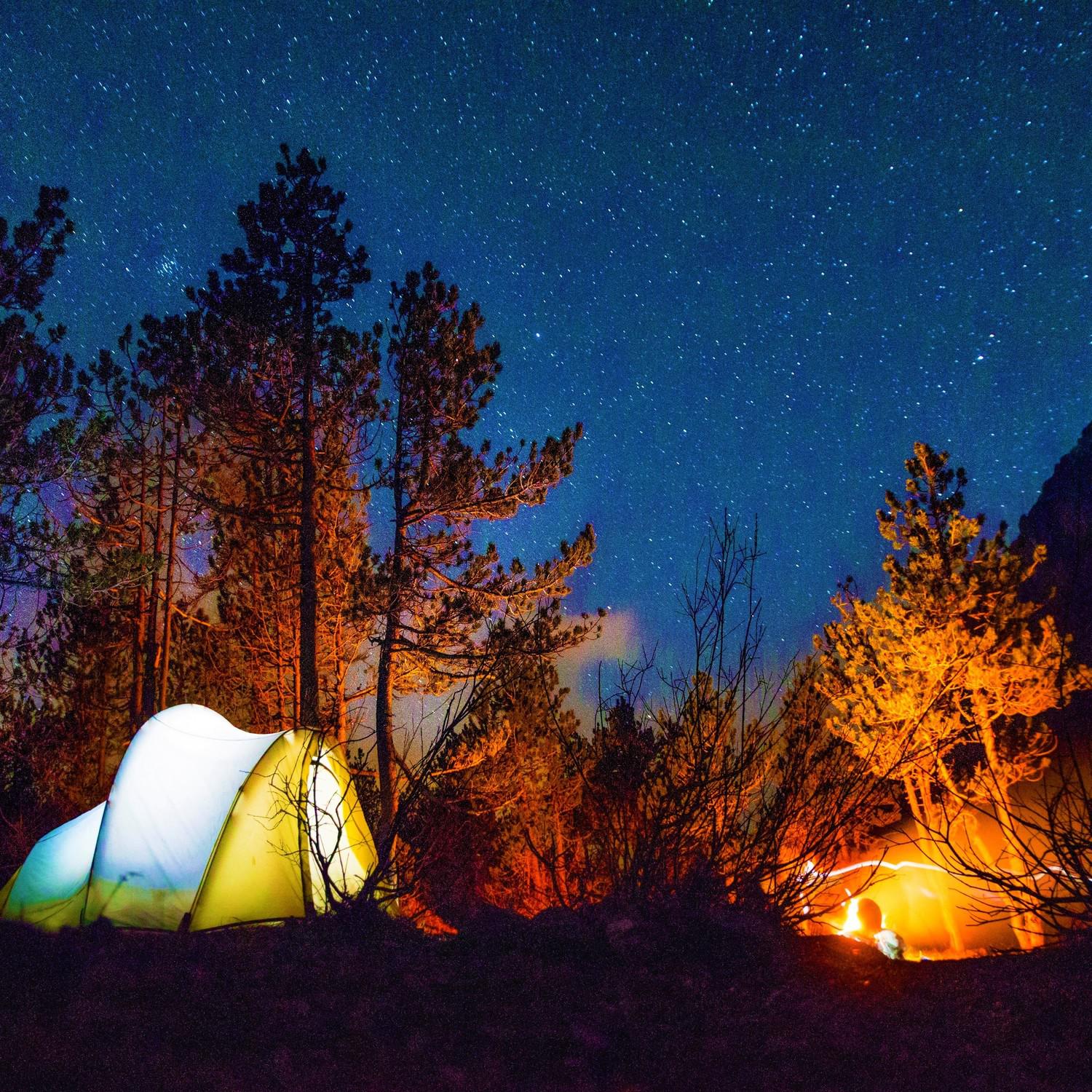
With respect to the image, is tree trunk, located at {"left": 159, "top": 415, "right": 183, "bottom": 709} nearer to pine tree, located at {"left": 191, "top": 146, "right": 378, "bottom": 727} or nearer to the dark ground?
pine tree, located at {"left": 191, "top": 146, "right": 378, "bottom": 727}

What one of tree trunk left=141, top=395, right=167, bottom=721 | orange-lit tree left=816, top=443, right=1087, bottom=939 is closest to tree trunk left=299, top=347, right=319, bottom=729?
tree trunk left=141, top=395, right=167, bottom=721

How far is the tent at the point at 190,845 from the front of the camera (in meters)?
6.59

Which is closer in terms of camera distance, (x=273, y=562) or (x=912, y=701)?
(x=912, y=701)

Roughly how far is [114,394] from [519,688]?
11.3 metres

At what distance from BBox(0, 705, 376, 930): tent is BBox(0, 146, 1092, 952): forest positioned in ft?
2.58

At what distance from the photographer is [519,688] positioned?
65.9ft

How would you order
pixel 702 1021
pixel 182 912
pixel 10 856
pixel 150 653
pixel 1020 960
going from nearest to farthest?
pixel 702 1021, pixel 1020 960, pixel 182 912, pixel 10 856, pixel 150 653

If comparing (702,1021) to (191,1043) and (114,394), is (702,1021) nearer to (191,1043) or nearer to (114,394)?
(191,1043)

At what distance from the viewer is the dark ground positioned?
2484mm

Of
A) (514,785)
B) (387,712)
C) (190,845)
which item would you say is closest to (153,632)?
(387,712)

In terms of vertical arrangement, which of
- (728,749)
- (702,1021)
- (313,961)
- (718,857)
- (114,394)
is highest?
(114,394)

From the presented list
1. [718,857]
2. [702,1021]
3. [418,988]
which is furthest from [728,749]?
[418,988]

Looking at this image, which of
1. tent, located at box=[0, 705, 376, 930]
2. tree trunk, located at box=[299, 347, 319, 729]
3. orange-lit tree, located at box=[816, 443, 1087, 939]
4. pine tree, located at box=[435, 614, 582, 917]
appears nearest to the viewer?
tent, located at box=[0, 705, 376, 930]

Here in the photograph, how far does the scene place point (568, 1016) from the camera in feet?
9.37
